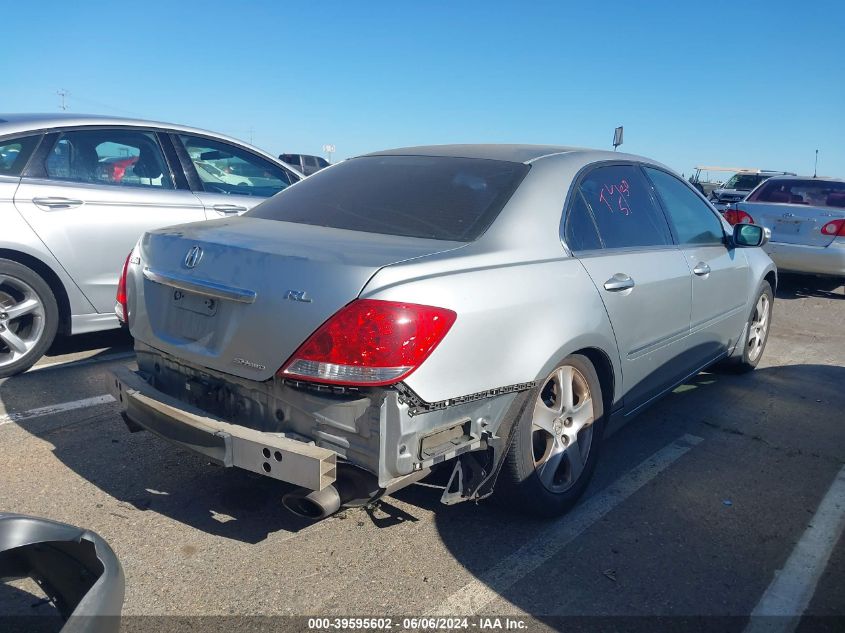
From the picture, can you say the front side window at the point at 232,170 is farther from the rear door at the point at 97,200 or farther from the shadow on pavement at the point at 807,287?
the shadow on pavement at the point at 807,287

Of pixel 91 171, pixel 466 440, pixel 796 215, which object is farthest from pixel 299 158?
pixel 466 440

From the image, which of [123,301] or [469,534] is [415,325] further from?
[123,301]

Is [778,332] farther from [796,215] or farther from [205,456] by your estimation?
[205,456]

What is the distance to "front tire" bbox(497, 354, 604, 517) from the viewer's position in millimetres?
2979

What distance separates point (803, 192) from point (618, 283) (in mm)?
7838

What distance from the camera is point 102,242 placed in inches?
200

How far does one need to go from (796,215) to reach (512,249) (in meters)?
7.72

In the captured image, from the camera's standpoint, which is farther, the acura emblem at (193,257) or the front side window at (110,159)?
the front side window at (110,159)

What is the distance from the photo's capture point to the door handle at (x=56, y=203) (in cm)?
483

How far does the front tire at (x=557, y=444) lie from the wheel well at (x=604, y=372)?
5cm

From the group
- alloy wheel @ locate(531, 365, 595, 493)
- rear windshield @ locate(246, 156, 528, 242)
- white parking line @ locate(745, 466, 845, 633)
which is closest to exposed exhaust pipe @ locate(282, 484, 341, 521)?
alloy wheel @ locate(531, 365, 595, 493)

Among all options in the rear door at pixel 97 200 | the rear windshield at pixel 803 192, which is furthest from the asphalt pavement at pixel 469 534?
the rear windshield at pixel 803 192

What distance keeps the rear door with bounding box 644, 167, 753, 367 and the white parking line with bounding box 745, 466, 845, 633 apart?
1.19 m

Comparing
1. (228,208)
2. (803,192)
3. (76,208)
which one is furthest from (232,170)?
(803,192)
